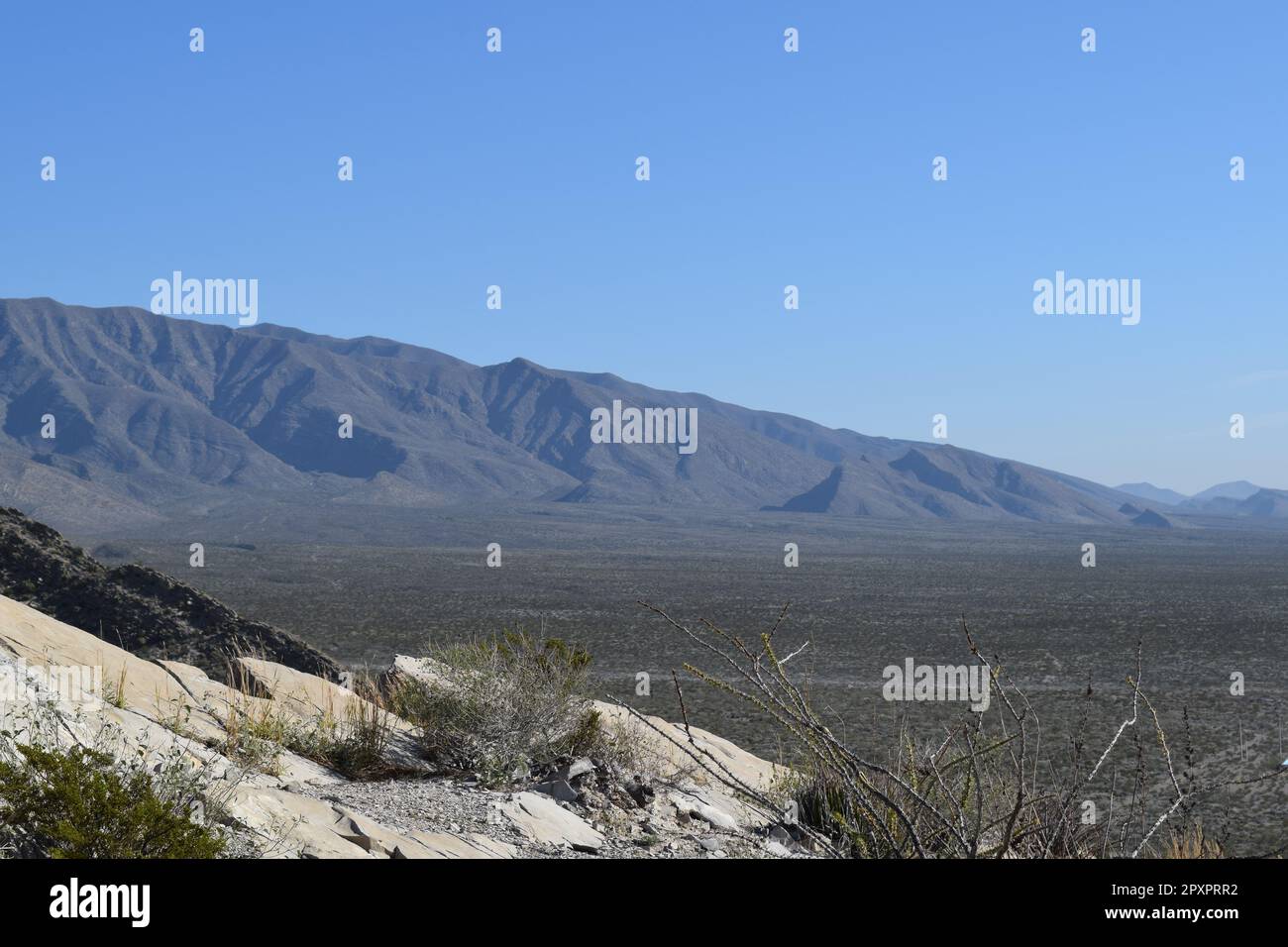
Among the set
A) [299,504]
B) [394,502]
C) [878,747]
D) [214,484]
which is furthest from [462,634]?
[214,484]

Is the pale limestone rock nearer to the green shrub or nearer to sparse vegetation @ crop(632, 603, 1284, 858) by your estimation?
sparse vegetation @ crop(632, 603, 1284, 858)

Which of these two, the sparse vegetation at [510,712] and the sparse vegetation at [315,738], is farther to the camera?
the sparse vegetation at [510,712]

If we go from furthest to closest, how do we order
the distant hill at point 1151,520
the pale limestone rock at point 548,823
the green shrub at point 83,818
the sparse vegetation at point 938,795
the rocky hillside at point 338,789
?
1. the distant hill at point 1151,520
2. the pale limestone rock at point 548,823
3. the rocky hillside at point 338,789
4. the green shrub at point 83,818
5. the sparse vegetation at point 938,795

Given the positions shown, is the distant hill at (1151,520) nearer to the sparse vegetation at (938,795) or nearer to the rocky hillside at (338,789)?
the sparse vegetation at (938,795)

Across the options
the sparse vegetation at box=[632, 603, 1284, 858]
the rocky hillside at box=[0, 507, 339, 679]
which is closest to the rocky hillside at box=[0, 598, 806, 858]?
the sparse vegetation at box=[632, 603, 1284, 858]

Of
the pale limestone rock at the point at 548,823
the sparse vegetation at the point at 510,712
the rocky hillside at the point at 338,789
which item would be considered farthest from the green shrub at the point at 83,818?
the sparse vegetation at the point at 510,712

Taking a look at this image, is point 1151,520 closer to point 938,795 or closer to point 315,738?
point 938,795

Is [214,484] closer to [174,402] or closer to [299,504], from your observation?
[174,402]
